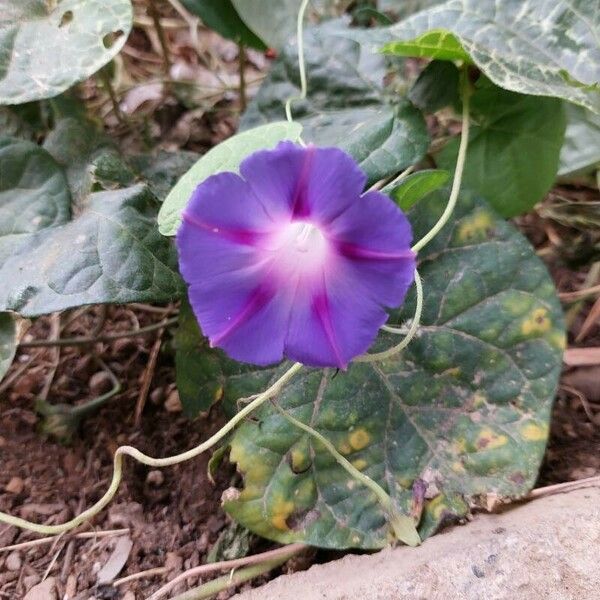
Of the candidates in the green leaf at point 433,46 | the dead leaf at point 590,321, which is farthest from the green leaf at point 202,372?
the dead leaf at point 590,321

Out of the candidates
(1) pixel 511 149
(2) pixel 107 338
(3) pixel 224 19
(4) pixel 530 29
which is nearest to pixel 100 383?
(2) pixel 107 338

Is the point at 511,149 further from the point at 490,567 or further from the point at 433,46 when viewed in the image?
the point at 490,567

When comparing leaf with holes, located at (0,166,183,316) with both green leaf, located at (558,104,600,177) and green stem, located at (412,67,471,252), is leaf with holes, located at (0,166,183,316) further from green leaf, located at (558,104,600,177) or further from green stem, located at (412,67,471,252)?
green leaf, located at (558,104,600,177)

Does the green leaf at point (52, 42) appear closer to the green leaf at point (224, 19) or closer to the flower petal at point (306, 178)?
the green leaf at point (224, 19)

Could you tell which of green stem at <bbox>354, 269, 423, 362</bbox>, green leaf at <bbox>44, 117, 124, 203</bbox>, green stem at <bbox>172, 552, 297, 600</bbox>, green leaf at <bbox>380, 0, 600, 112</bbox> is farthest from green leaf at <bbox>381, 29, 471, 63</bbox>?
green stem at <bbox>172, 552, 297, 600</bbox>

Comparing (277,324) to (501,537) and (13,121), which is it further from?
(13,121)
